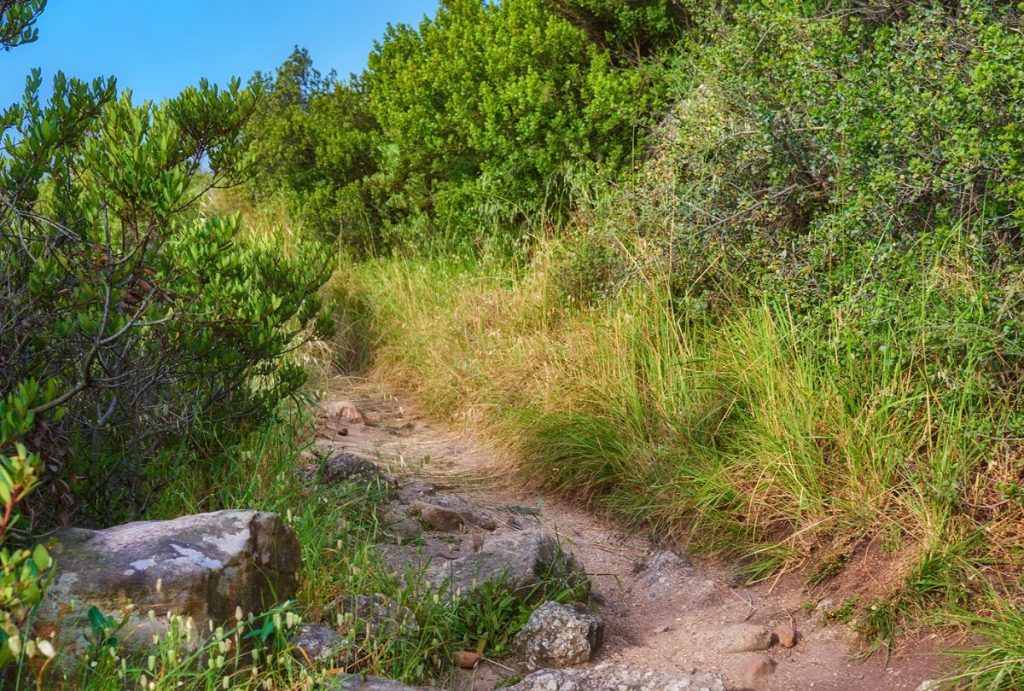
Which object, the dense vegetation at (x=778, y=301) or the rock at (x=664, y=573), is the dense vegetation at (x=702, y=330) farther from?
the rock at (x=664, y=573)

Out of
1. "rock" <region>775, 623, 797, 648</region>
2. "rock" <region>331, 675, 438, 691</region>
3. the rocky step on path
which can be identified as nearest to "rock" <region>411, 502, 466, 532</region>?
the rocky step on path

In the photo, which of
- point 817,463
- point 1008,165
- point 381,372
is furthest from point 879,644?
point 381,372

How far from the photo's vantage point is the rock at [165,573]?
10.3ft

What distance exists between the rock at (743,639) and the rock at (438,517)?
1.56 metres

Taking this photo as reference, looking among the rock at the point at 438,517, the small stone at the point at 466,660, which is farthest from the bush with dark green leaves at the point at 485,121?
the small stone at the point at 466,660

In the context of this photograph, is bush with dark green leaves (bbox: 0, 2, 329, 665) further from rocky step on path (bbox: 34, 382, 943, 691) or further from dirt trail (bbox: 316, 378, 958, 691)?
dirt trail (bbox: 316, 378, 958, 691)

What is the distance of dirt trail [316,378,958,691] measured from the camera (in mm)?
3969

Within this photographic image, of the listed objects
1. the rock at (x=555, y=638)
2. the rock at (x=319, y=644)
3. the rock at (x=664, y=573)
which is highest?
the rock at (x=319, y=644)

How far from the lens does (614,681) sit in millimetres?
3623

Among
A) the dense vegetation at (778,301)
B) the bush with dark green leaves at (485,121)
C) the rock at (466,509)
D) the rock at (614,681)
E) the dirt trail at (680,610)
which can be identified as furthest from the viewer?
the bush with dark green leaves at (485,121)

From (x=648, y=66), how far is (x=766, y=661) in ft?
21.0

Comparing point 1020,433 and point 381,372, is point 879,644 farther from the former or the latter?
point 381,372

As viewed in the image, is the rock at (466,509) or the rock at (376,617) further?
the rock at (466,509)

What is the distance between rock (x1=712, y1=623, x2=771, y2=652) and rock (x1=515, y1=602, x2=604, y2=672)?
0.59m
